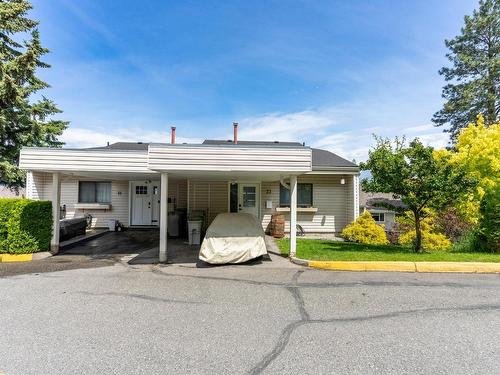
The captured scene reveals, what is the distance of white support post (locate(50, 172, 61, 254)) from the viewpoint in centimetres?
959

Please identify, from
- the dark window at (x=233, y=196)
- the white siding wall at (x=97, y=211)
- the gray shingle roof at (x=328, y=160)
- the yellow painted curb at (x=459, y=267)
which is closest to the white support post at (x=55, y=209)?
the white siding wall at (x=97, y=211)

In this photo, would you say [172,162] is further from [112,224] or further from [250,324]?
[112,224]

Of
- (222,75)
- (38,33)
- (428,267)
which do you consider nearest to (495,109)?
(222,75)

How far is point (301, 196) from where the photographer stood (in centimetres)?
1421

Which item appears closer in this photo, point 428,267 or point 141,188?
point 428,267

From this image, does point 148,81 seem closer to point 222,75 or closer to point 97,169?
point 222,75

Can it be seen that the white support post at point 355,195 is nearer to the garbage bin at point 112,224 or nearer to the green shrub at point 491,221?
the green shrub at point 491,221

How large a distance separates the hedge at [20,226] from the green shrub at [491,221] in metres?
14.5

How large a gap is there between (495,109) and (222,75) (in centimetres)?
2122

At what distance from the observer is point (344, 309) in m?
4.83

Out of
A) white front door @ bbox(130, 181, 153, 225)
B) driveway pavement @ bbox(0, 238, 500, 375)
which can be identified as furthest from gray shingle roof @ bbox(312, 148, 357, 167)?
white front door @ bbox(130, 181, 153, 225)

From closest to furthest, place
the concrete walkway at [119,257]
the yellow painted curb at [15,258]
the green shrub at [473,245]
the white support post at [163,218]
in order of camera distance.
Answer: the concrete walkway at [119,257] < the white support post at [163,218] < the yellow painted curb at [15,258] < the green shrub at [473,245]

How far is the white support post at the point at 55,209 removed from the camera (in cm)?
959

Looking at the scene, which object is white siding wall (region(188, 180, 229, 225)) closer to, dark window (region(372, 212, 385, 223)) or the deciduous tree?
the deciduous tree
